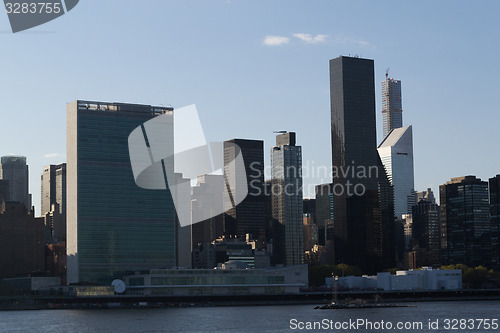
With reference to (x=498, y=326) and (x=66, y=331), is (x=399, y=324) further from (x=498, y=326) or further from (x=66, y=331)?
(x=66, y=331)

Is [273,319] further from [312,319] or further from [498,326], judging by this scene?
[498,326]

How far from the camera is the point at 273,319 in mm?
196625

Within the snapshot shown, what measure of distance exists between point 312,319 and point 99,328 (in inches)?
1707

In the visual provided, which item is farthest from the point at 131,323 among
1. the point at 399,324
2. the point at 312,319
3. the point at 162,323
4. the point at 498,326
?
the point at 498,326

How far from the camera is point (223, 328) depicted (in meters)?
172

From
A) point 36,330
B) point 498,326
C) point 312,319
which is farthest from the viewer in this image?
point 312,319

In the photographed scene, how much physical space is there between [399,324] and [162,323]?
4955cm

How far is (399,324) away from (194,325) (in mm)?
39443

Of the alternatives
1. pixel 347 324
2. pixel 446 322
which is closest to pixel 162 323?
pixel 347 324

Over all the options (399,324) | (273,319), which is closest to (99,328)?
(273,319)

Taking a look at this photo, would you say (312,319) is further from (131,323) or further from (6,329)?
(6,329)

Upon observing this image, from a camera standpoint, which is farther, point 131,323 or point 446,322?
point 131,323

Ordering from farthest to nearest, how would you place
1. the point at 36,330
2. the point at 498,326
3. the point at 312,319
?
1. the point at 312,319
2. the point at 36,330
3. the point at 498,326

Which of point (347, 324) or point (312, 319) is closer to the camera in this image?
point (347, 324)
